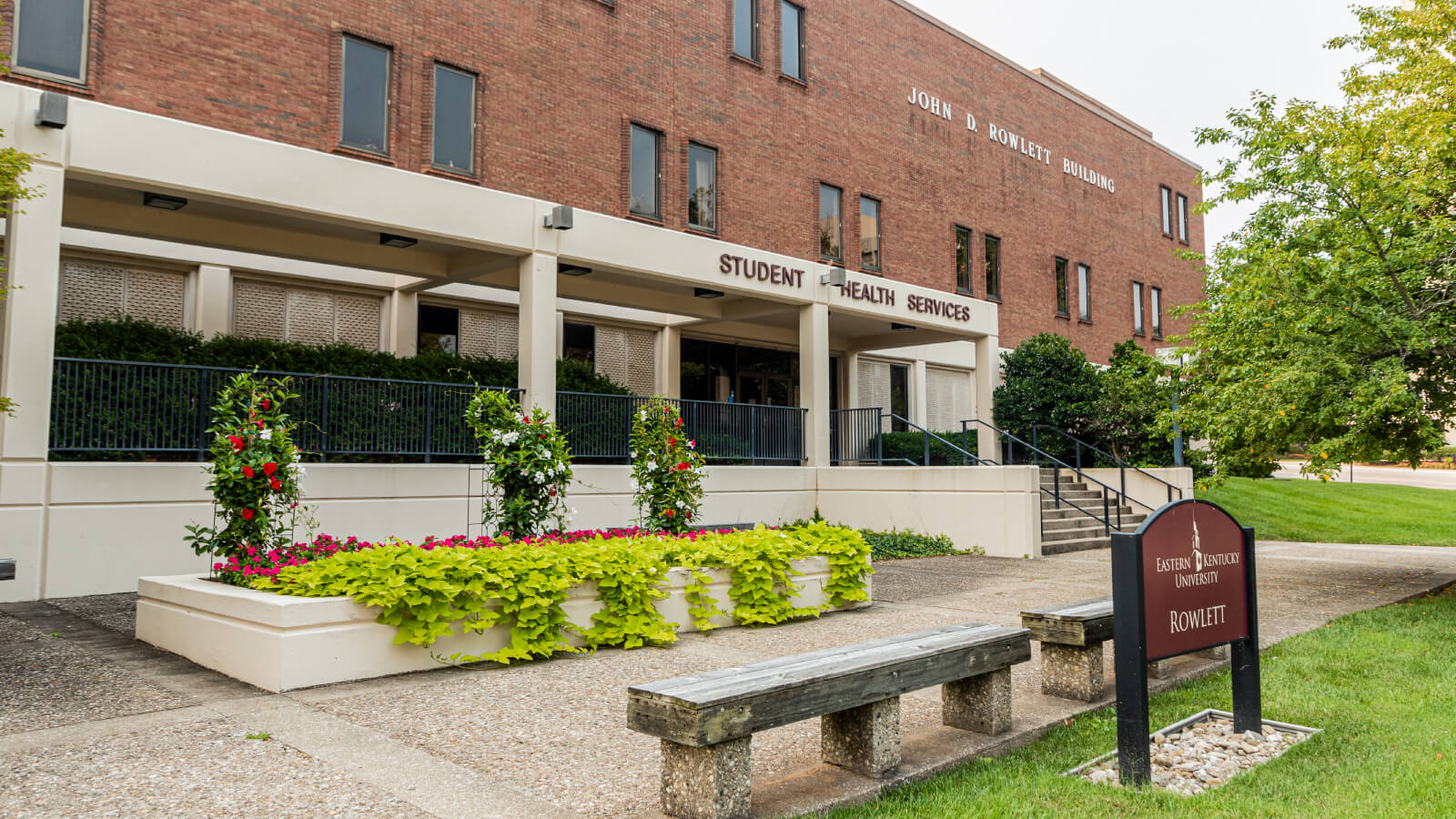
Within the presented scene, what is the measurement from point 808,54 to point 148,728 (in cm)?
1851

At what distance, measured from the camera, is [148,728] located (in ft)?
16.3

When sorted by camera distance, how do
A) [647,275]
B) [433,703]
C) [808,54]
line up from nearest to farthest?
[433,703], [647,275], [808,54]

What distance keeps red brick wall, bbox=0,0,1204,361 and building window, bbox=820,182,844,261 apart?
11.4 inches

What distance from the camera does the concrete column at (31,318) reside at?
9.16m

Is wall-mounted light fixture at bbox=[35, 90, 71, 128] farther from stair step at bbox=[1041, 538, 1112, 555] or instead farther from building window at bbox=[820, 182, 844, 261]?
building window at bbox=[820, 182, 844, 261]

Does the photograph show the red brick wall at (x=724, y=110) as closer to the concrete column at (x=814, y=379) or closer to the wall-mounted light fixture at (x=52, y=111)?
the wall-mounted light fixture at (x=52, y=111)

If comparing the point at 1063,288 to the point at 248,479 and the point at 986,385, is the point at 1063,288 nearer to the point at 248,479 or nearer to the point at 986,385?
the point at 986,385

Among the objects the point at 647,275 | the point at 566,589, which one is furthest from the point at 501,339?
the point at 566,589

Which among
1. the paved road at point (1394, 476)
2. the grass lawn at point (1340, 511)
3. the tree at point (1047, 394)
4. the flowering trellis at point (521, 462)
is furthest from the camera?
the paved road at point (1394, 476)

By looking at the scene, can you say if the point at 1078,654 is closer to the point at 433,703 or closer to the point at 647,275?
the point at 433,703

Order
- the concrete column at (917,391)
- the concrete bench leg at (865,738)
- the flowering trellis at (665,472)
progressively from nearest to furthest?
the concrete bench leg at (865,738) → the flowering trellis at (665,472) → the concrete column at (917,391)

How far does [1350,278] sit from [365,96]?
497 inches

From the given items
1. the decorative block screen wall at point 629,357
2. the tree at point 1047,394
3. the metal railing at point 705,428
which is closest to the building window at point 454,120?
the metal railing at point 705,428

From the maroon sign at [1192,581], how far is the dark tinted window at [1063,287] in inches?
908
